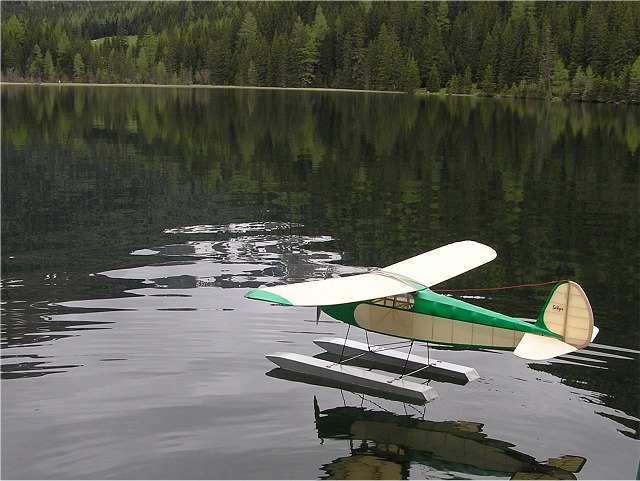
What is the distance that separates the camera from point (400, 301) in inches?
653

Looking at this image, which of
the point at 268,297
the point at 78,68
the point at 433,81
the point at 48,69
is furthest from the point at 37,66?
the point at 268,297

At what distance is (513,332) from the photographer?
15523 mm

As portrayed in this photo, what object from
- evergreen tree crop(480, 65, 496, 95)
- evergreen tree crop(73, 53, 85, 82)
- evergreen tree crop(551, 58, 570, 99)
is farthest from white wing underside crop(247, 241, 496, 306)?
evergreen tree crop(73, 53, 85, 82)

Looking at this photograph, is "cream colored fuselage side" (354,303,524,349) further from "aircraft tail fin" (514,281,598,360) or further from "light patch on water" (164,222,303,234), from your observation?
"light patch on water" (164,222,303,234)

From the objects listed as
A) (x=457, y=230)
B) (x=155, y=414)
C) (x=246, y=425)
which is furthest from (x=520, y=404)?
(x=457, y=230)

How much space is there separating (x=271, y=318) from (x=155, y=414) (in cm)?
605

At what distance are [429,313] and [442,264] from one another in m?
2.28

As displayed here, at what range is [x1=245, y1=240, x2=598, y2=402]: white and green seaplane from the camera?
1493 centimetres

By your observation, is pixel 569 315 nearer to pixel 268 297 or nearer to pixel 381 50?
pixel 268 297

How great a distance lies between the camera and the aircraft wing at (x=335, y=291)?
48.3ft

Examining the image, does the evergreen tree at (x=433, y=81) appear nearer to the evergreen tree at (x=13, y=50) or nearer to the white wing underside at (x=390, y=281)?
the evergreen tree at (x=13, y=50)

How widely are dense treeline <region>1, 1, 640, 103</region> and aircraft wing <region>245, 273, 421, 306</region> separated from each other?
12697cm

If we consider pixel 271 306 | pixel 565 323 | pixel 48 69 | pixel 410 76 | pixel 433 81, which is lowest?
pixel 271 306

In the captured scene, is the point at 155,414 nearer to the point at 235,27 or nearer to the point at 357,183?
the point at 357,183
